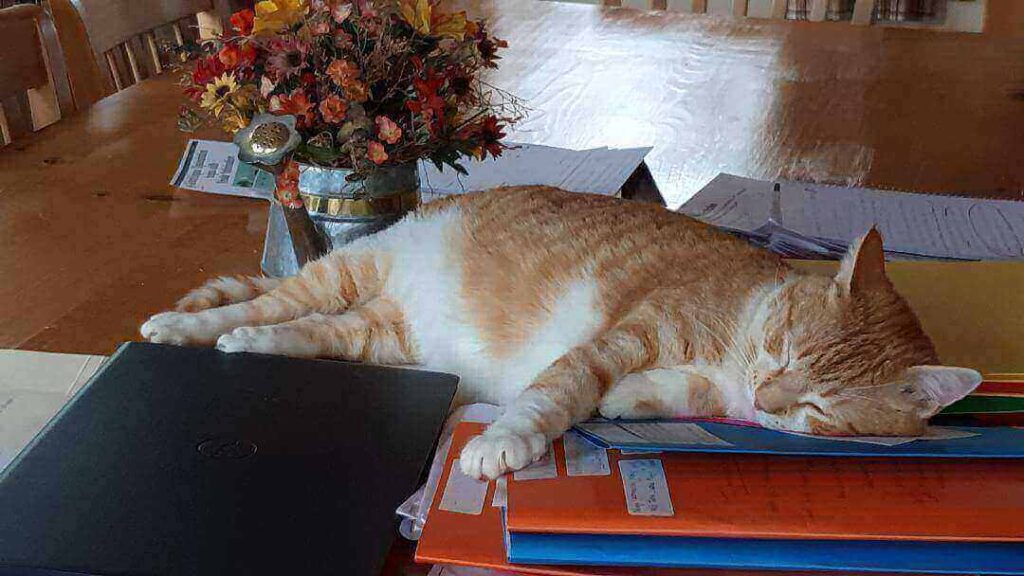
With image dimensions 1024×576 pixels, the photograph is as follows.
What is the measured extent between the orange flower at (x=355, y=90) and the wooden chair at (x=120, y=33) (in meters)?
0.83

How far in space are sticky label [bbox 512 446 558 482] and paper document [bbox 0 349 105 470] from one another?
0.45 m

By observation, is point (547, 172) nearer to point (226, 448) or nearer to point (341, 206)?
point (341, 206)

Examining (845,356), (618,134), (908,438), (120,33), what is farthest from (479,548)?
(120,33)

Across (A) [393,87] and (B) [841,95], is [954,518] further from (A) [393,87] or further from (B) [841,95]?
(B) [841,95]

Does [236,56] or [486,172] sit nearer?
[236,56]

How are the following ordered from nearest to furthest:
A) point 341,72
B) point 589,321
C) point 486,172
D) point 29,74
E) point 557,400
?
point 557,400 < point 341,72 < point 589,321 < point 486,172 < point 29,74

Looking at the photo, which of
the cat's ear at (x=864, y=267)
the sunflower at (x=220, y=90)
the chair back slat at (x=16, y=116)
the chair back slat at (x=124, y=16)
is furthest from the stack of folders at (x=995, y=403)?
the chair back slat at (x=124, y=16)

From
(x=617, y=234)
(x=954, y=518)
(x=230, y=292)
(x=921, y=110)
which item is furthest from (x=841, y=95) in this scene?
(x=954, y=518)

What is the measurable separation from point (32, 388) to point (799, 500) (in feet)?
2.45

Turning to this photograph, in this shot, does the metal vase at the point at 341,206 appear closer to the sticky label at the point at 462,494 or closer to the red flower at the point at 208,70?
the red flower at the point at 208,70

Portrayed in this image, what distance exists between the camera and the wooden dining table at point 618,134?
3.99ft

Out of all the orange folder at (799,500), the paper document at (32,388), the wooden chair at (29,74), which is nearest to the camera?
the orange folder at (799,500)

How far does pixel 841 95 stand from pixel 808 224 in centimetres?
73

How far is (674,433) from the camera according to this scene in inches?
27.6
